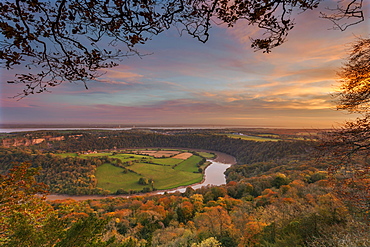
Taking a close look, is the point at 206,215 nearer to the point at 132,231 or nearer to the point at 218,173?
the point at 132,231

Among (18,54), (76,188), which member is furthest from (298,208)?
(76,188)

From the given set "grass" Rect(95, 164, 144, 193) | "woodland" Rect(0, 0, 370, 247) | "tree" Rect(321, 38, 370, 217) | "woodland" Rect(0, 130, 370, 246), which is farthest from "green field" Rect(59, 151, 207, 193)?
"tree" Rect(321, 38, 370, 217)

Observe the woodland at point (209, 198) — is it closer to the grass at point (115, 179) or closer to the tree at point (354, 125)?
→ the tree at point (354, 125)

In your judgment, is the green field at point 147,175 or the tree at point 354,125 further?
the green field at point 147,175

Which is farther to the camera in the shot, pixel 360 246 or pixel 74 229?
pixel 360 246

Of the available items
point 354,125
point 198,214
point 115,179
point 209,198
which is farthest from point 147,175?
point 354,125

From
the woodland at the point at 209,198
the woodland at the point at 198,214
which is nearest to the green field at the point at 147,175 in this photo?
the woodland at the point at 198,214

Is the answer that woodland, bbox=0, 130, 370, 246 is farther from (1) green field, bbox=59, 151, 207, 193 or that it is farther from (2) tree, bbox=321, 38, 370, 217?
(1) green field, bbox=59, 151, 207, 193

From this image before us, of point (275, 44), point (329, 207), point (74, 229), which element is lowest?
point (329, 207)

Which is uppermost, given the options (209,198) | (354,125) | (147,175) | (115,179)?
(354,125)

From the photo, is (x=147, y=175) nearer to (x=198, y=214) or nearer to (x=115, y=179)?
(x=115, y=179)

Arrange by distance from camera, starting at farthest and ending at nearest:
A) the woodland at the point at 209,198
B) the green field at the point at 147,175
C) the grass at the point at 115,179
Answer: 1. the green field at the point at 147,175
2. the grass at the point at 115,179
3. the woodland at the point at 209,198
